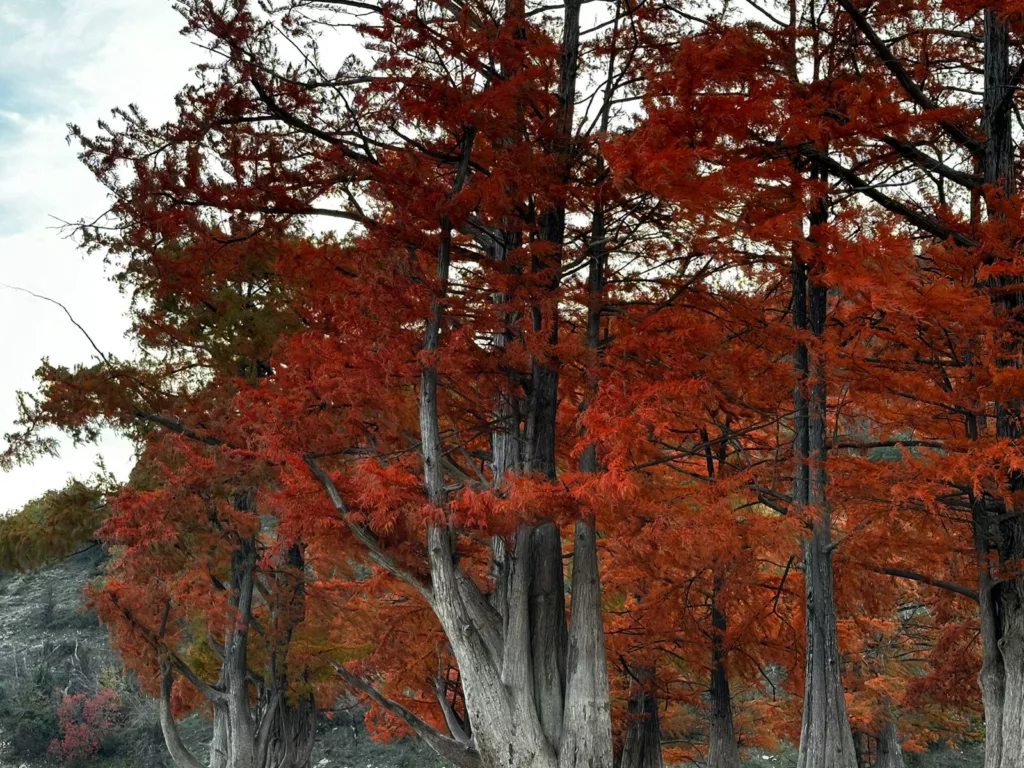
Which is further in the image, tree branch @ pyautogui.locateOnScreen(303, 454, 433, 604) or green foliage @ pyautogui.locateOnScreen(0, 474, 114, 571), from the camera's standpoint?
green foliage @ pyautogui.locateOnScreen(0, 474, 114, 571)

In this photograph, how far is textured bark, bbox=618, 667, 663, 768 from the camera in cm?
1547

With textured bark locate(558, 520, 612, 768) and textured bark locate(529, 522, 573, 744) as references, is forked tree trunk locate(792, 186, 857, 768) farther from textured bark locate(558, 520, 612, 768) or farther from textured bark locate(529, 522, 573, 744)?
textured bark locate(529, 522, 573, 744)

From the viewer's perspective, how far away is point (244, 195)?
1087 cm

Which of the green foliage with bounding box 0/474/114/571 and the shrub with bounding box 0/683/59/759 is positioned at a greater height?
the green foliage with bounding box 0/474/114/571

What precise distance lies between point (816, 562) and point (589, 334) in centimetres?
365

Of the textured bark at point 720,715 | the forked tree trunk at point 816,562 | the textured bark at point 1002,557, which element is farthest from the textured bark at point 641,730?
the textured bark at point 1002,557

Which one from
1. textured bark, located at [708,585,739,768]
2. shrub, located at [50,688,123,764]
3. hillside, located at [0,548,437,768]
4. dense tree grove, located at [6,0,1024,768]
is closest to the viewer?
dense tree grove, located at [6,0,1024,768]

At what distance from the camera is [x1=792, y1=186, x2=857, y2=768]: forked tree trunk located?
1039cm

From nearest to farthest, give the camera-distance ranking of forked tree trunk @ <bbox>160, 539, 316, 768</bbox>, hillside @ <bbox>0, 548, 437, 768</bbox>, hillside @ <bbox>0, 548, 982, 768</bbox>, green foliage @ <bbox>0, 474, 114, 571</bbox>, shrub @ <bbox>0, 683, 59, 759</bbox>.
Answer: green foliage @ <bbox>0, 474, 114, 571</bbox>
forked tree trunk @ <bbox>160, 539, 316, 768</bbox>
hillside @ <bbox>0, 548, 982, 768</bbox>
hillside @ <bbox>0, 548, 437, 768</bbox>
shrub @ <bbox>0, 683, 59, 759</bbox>

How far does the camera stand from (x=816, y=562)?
1091cm

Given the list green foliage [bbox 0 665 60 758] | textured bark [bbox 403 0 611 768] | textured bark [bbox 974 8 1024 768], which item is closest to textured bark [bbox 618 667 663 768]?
textured bark [bbox 403 0 611 768]

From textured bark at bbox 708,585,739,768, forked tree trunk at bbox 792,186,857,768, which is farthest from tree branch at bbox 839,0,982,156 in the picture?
textured bark at bbox 708,585,739,768

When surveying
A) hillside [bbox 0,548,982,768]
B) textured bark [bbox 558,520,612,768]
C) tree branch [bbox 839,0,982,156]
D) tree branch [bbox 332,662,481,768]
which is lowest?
hillside [bbox 0,548,982,768]

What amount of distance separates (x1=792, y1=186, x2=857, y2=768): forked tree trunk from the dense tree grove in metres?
0.04
